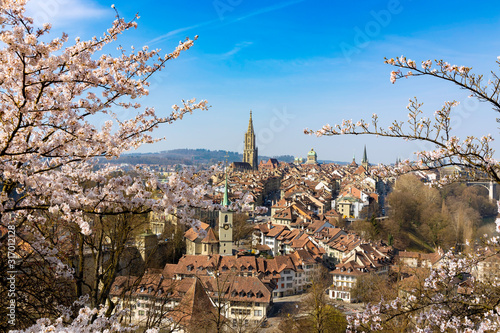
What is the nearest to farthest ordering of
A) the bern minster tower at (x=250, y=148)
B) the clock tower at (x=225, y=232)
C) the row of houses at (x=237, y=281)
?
the row of houses at (x=237, y=281) → the clock tower at (x=225, y=232) → the bern minster tower at (x=250, y=148)

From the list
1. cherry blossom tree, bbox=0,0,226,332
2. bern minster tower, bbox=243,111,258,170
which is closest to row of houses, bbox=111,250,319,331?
cherry blossom tree, bbox=0,0,226,332

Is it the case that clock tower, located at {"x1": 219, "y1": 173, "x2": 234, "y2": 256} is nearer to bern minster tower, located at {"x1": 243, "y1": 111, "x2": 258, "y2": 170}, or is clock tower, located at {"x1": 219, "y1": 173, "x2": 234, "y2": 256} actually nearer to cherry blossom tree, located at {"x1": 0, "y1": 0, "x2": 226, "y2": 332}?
cherry blossom tree, located at {"x1": 0, "y1": 0, "x2": 226, "y2": 332}

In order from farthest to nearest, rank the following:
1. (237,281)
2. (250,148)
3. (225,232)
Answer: (250,148) < (225,232) < (237,281)

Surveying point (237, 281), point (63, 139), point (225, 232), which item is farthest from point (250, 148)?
point (63, 139)

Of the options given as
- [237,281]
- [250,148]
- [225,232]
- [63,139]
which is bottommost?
[237,281]

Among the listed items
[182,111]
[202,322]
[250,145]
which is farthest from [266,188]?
[182,111]

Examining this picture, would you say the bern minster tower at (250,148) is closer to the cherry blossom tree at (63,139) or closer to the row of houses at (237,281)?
the row of houses at (237,281)

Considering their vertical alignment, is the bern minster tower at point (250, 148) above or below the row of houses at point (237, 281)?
above

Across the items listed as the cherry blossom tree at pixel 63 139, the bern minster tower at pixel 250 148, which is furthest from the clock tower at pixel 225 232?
the bern minster tower at pixel 250 148

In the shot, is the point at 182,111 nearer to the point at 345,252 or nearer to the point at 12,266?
the point at 12,266

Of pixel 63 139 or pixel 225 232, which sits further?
pixel 225 232

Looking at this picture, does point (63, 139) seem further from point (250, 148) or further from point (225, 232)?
point (250, 148)
